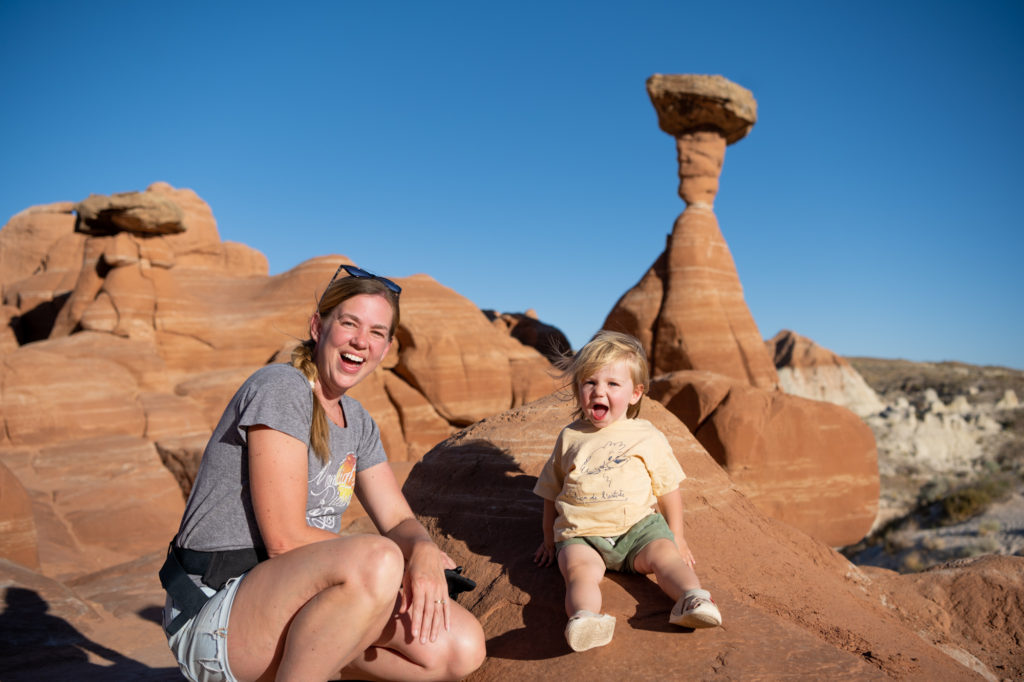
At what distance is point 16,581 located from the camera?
422 centimetres

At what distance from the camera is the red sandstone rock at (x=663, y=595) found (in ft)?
7.17

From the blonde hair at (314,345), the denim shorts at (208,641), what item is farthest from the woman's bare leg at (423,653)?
the blonde hair at (314,345)

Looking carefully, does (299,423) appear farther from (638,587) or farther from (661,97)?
(661,97)

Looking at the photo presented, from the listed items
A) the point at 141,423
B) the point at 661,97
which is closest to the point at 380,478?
the point at 141,423

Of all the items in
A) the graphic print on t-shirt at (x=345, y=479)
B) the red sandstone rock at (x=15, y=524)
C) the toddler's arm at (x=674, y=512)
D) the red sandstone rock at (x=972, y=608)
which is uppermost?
the graphic print on t-shirt at (x=345, y=479)

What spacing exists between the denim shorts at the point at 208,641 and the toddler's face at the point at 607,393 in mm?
1391

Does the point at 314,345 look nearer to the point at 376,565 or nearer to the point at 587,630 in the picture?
the point at 376,565

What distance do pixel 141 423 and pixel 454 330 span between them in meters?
6.68

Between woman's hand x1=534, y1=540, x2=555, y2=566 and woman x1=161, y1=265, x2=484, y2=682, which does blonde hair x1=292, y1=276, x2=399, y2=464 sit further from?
woman's hand x1=534, y1=540, x2=555, y2=566

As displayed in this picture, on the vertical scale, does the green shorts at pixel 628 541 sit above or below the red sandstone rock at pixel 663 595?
above

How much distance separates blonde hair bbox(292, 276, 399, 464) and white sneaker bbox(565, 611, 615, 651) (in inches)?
35.8

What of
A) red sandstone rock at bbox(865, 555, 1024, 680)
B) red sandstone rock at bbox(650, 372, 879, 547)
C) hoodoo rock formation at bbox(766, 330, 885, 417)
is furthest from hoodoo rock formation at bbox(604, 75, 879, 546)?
hoodoo rock formation at bbox(766, 330, 885, 417)

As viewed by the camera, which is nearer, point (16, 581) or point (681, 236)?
point (16, 581)

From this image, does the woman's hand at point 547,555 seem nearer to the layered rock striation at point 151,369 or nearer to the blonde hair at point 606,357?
the blonde hair at point 606,357
